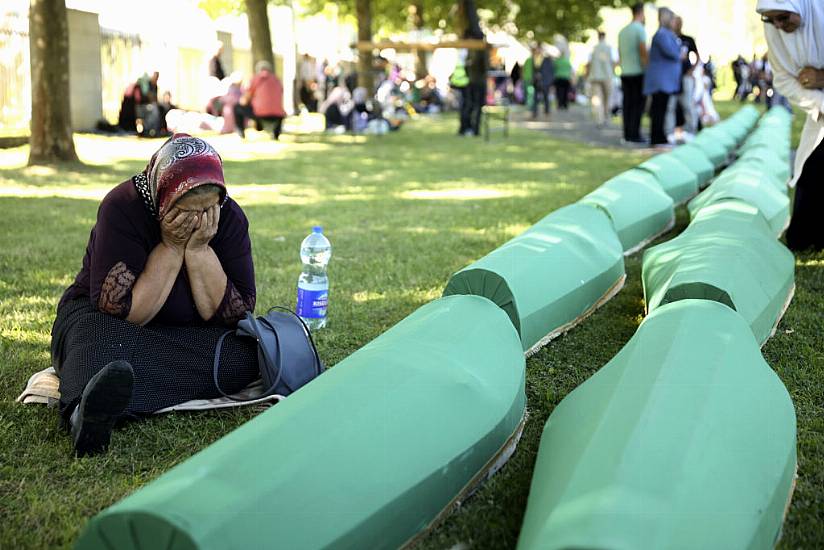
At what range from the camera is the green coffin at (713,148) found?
9906 mm

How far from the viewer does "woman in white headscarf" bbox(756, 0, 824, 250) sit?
5422mm

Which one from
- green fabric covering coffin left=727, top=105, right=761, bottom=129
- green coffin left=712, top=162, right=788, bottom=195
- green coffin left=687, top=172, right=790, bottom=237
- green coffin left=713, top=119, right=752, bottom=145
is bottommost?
green coffin left=687, top=172, right=790, bottom=237

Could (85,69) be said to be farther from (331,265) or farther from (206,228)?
(206,228)

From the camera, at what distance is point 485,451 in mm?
2693

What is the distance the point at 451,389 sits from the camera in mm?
2584

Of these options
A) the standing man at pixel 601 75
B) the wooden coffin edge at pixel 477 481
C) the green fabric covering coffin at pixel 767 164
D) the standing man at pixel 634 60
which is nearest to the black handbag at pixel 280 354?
the wooden coffin edge at pixel 477 481

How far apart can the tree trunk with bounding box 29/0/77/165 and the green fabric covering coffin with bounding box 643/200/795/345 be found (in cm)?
834

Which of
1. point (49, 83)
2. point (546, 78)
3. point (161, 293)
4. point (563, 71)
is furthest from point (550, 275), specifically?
point (563, 71)

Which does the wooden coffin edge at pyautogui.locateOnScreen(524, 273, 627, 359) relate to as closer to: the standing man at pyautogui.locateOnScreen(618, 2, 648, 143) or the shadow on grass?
the shadow on grass

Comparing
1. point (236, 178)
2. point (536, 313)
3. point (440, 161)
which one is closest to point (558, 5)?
point (440, 161)

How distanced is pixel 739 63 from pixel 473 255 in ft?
97.2

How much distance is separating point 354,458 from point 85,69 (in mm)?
16738

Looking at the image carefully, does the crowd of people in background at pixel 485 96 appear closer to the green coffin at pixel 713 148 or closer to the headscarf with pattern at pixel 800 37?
the green coffin at pixel 713 148

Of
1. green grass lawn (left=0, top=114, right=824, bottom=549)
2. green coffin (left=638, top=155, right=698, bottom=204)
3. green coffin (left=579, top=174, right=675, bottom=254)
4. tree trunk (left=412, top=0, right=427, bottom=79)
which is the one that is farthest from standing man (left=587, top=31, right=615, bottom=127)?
tree trunk (left=412, top=0, right=427, bottom=79)
